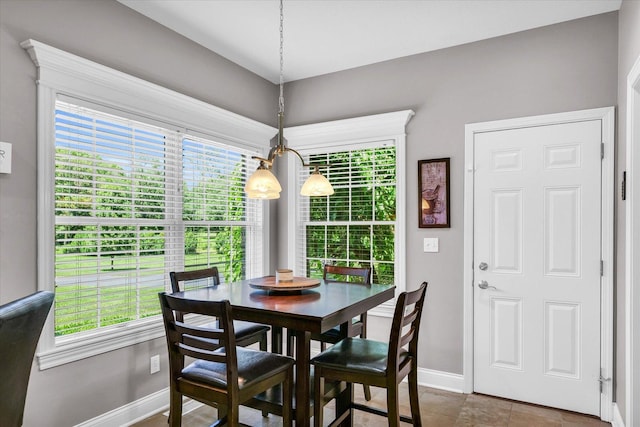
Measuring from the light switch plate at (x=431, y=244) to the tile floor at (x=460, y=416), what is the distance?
115 centimetres

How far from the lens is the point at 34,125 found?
2188 mm

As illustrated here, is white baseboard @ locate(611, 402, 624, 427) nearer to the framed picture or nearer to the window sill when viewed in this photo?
the framed picture

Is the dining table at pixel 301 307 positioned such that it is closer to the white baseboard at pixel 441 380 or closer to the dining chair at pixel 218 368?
the dining chair at pixel 218 368

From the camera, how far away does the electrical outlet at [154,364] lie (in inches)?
110

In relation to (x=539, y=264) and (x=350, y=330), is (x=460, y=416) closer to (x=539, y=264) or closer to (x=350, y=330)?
(x=350, y=330)

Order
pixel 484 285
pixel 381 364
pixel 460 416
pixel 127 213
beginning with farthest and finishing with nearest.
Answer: pixel 484 285 → pixel 460 416 → pixel 127 213 → pixel 381 364

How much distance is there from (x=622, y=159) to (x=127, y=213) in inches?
127

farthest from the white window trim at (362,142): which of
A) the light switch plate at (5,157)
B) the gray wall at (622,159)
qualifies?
the light switch plate at (5,157)

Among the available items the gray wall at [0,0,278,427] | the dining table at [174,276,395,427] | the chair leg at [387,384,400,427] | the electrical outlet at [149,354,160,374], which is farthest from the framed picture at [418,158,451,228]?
the electrical outlet at [149,354,160,374]

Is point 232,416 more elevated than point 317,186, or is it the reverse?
point 317,186

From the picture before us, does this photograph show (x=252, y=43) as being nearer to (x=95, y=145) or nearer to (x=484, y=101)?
(x=95, y=145)

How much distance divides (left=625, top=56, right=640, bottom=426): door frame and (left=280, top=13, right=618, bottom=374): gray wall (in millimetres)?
580

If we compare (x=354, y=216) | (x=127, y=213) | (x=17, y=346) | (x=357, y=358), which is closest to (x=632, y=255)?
(x=357, y=358)

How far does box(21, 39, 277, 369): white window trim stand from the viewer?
2195 mm
